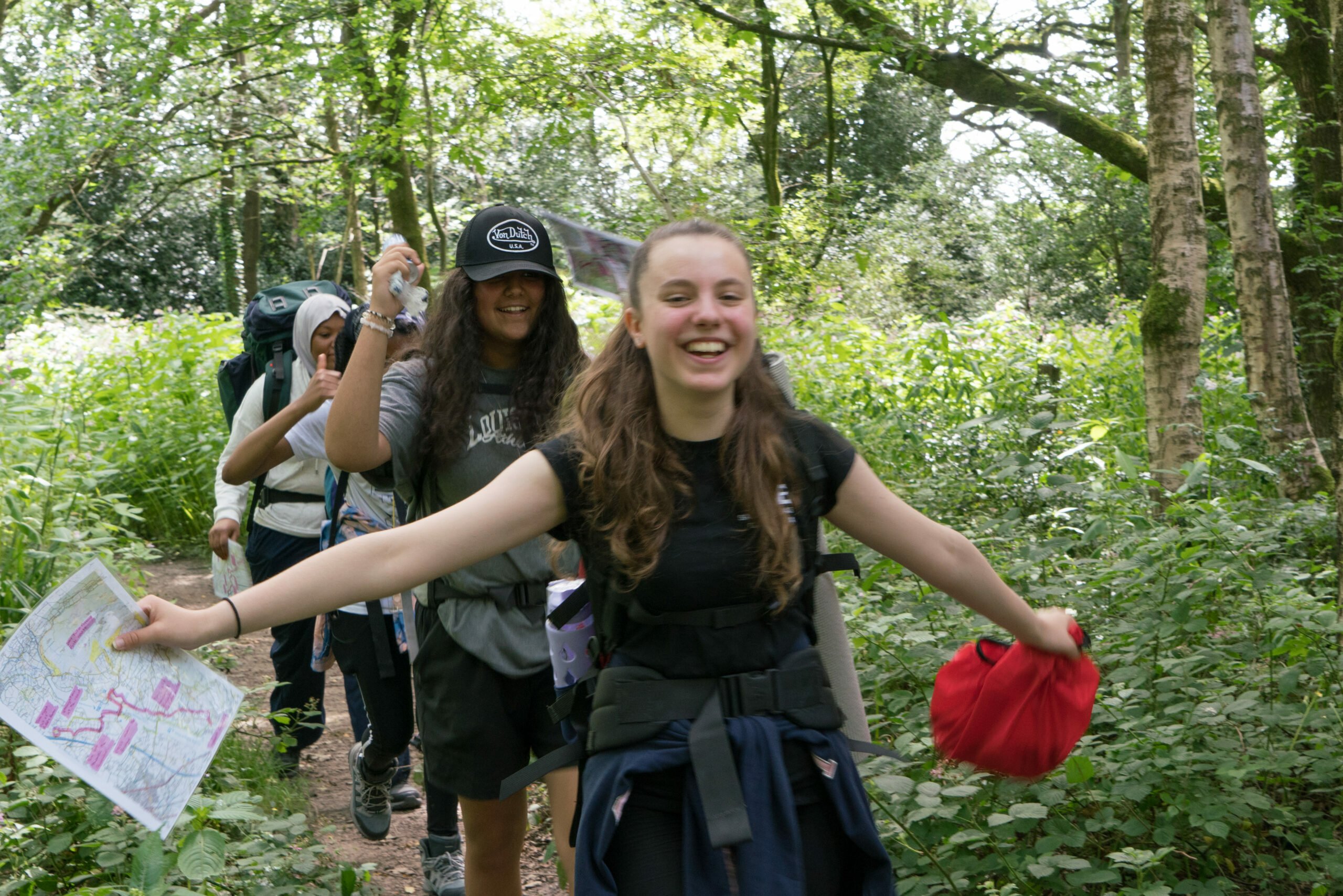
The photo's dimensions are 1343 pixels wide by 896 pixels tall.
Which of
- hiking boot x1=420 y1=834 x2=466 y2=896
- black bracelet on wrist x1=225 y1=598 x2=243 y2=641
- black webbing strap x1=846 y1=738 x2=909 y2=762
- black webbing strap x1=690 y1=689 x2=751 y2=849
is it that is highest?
black bracelet on wrist x1=225 y1=598 x2=243 y2=641

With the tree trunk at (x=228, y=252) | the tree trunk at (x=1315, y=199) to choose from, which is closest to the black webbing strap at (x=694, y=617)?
the tree trunk at (x=1315, y=199)

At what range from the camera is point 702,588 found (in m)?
2.05

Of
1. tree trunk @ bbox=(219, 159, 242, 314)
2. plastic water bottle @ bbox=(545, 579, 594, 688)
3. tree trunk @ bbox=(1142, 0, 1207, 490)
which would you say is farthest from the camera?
tree trunk @ bbox=(219, 159, 242, 314)

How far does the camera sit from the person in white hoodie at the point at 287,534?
208 inches

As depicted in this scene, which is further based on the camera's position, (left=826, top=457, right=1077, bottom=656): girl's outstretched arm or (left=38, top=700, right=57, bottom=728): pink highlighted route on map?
(left=826, top=457, right=1077, bottom=656): girl's outstretched arm

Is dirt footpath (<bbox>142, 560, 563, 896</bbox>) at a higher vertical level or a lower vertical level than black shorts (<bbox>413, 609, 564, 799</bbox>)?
lower

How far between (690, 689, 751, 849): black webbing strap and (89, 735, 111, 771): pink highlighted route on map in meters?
0.95

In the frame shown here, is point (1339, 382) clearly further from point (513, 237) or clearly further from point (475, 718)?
point (475, 718)

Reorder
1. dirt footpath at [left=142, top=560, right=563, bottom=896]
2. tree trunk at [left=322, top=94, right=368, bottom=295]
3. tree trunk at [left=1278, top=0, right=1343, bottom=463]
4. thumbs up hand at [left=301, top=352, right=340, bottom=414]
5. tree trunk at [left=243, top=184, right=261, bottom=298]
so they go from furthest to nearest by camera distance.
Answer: tree trunk at [left=243, top=184, right=261, bottom=298] → tree trunk at [left=322, top=94, right=368, bottom=295] → tree trunk at [left=1278, top=0, right=1343, bottom=463] → dirt footpath at [left=142, top=560, right=563, bottom=896] → thumbs up hand at [left=301, top=352, right=340, bottom=414]

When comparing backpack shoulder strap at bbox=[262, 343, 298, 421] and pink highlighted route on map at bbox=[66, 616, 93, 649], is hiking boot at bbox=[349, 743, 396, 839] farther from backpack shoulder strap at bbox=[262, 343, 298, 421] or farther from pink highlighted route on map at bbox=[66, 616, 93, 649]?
pink highlighted route on map at bbox=[66, 616, 93, 649]

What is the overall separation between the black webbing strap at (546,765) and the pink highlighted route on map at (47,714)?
75 cm

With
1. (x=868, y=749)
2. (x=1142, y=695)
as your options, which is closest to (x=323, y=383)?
(x=868, y=749)

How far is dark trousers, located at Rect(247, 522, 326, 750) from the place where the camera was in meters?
5.37

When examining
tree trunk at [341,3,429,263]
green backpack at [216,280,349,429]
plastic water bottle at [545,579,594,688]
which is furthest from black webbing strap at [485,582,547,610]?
tree trunk at [341,3,429,263]
